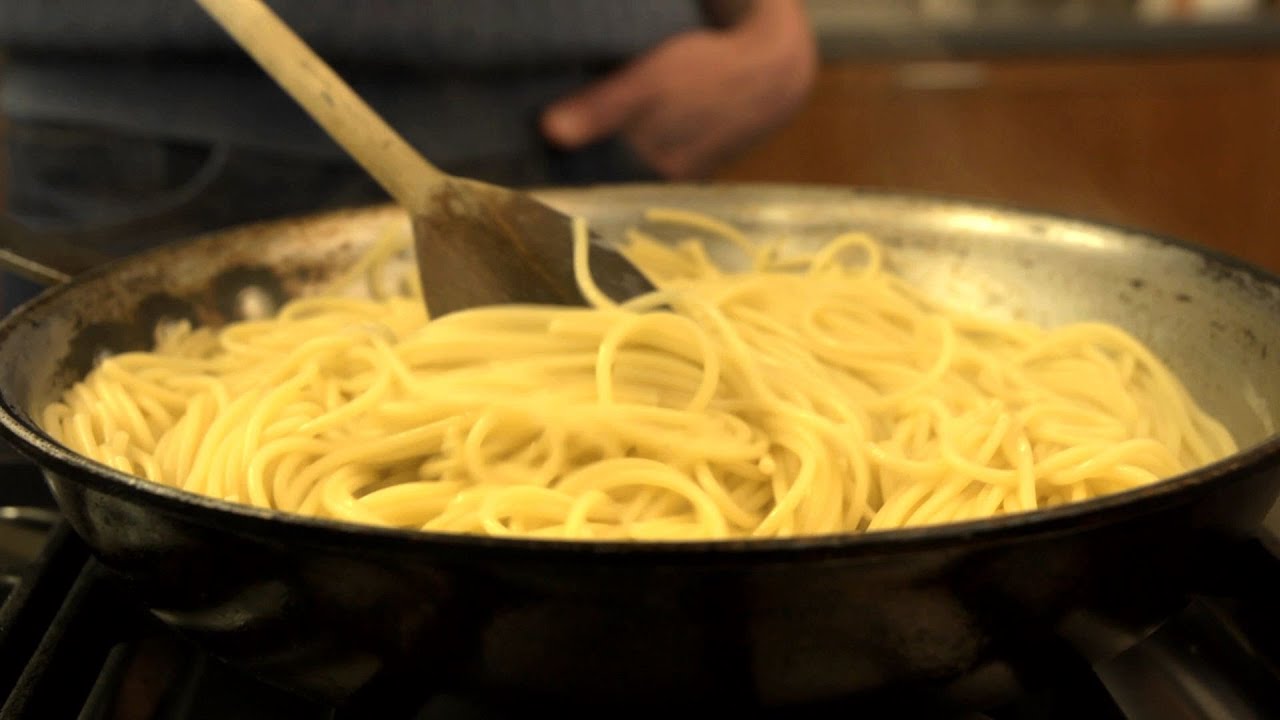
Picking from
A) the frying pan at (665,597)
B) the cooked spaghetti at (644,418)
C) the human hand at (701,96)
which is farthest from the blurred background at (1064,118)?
the frying pan at (665,597)

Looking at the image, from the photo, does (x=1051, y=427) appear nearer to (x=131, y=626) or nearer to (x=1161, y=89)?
(x=131, y=626)

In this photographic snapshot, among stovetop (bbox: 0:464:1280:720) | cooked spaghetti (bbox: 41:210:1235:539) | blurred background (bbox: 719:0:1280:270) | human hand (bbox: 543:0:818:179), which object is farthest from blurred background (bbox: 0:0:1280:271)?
stovetop (bbox: 0:464:1280:720)

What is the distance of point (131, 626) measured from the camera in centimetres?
81

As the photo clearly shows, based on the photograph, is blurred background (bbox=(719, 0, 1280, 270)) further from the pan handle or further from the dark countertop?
the pan handle

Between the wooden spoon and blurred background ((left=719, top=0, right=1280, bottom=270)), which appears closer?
the wooden spoon

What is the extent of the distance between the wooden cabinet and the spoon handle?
6.72 ft

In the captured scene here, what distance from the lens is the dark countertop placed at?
309cm

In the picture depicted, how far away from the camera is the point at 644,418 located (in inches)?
37.7

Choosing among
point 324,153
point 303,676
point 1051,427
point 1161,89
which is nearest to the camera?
point 303,676

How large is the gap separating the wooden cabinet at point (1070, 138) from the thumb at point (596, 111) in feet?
4.69

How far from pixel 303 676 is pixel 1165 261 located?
0.87 metres

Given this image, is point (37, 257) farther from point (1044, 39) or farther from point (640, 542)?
point (1044, 39)

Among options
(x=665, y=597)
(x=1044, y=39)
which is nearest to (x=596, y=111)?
(x=665, y=597)

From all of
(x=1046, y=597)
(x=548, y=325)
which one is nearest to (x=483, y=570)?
(x=1046, y=597)
